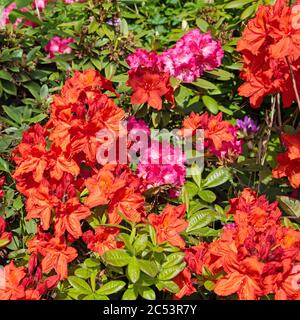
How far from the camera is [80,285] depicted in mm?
1780

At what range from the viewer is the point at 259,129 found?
112 inches

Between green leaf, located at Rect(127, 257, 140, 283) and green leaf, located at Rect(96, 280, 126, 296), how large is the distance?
10 cm

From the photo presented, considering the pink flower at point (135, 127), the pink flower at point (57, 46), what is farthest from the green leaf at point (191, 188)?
the pink flower at point (57, 46)

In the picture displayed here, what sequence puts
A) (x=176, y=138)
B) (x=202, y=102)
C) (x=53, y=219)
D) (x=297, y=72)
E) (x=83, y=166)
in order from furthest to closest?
(x=202, y=102)
(x=176, y=138)
(x=297, y=72)
(x=83, y=166)
(x=53, y=219)

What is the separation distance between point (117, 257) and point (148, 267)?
0.30 ft

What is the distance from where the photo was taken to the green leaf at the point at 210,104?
2.66 metres

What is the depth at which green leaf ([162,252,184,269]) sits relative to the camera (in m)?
1.74

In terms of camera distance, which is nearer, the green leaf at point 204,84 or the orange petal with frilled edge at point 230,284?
the orange petal with frilled edge at point 230,284

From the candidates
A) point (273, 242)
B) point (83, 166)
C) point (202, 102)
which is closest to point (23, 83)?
point (202, 102)

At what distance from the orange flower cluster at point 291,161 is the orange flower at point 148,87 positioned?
49 centimetres

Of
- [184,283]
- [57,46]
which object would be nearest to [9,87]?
[57,46]

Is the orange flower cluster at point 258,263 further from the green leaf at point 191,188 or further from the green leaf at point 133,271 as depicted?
the green leaf at point 191,188
